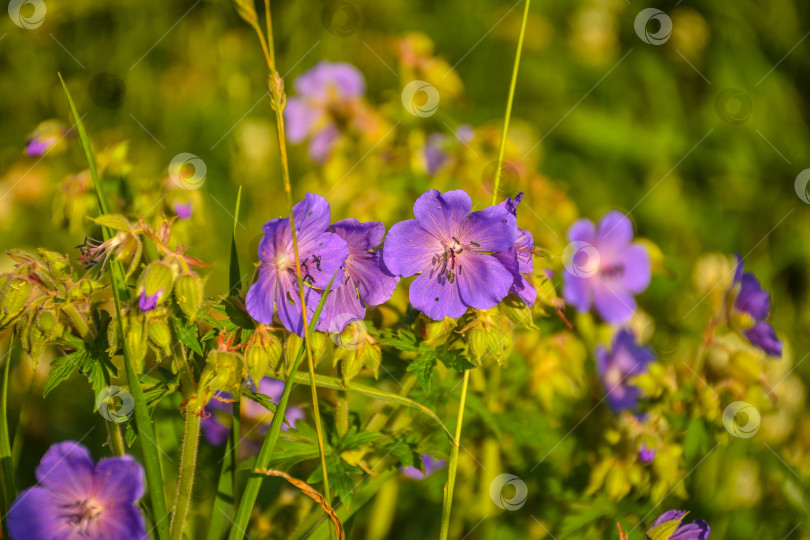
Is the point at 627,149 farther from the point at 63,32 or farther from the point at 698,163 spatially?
the point at 63,32

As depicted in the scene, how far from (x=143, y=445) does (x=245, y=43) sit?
2361mm

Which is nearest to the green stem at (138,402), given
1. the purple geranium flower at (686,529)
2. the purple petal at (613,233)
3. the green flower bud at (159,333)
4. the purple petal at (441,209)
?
the green flower bud at (159,333)

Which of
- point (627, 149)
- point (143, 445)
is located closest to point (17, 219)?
point (143, 445)

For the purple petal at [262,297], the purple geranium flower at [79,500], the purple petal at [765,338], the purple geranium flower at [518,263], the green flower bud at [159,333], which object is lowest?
the purple geranium flower at [79,500]

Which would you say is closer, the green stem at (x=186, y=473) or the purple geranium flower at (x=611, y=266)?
the green stem at (x=186, y=473)

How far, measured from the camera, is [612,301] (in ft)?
6.31

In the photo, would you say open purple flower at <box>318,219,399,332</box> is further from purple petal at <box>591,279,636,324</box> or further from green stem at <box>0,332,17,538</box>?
purple petal at <box>591,279,636,324</box>

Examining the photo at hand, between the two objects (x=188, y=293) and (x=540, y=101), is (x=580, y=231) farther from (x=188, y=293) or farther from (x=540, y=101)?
(x=540, y=101)

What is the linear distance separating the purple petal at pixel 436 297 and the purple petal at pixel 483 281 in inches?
0.5

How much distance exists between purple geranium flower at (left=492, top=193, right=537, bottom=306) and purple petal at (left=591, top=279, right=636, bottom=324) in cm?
81

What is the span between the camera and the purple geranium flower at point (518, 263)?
43.1 inches

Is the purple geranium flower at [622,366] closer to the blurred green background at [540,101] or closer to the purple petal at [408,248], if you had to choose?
the blurred green background at [540,101]

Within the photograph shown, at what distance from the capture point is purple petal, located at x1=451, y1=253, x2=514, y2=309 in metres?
1.09

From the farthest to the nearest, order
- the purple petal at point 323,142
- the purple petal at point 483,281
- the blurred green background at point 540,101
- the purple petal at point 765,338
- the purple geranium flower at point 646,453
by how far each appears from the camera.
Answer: the blurred green background at point 540,101 → the purple petal at point 323,142 → the purple petal at point 765,338 → the purple geranium flower at point 646,453 → the purple petal at point 483,281
